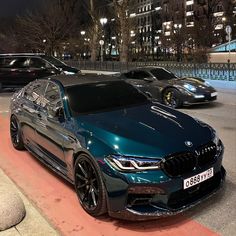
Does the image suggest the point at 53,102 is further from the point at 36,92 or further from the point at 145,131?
the point at 145,131

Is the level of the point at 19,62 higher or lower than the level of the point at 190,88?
higher

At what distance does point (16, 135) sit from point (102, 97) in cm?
239

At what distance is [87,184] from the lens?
4730mm

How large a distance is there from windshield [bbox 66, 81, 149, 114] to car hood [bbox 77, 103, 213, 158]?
0.21 meters

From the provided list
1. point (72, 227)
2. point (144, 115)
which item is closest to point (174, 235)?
point (72, 227)

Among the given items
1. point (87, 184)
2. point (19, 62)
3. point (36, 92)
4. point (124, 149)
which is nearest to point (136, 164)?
point (124, 149)

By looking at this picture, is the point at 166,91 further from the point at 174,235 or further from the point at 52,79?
the point at 174,235

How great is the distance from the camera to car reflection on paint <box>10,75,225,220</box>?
420cm

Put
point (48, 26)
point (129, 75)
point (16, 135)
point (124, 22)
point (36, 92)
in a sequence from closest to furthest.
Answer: point (36, 92) → point (16, 135) → point (129, 75) → point (124, 22) → point (48, 26)

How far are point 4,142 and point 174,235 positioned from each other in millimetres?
4980

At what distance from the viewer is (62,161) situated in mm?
5305

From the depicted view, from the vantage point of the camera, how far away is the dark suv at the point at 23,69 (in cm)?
1777

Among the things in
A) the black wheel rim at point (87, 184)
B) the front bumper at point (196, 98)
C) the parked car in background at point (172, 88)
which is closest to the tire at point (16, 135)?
the black wheel rim at point (87, 184)

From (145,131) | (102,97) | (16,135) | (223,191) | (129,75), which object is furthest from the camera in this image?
(129,75)
